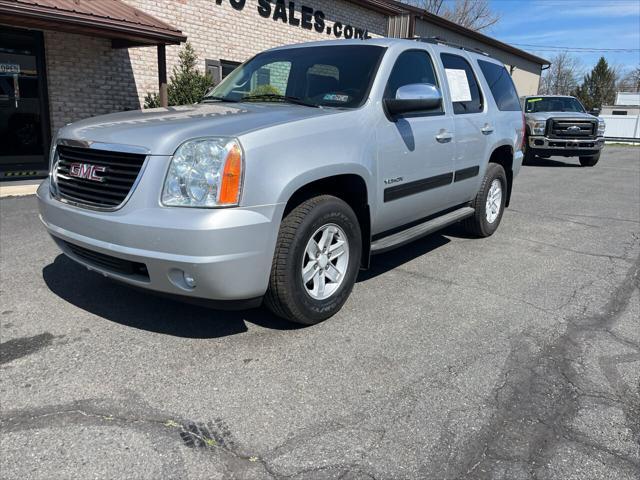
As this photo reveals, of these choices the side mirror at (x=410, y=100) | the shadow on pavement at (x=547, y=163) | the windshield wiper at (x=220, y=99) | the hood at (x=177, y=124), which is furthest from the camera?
the shadow on pavement at (x=547, y=163)

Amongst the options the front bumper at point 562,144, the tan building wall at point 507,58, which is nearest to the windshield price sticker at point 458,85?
the front bumper at point 562,144

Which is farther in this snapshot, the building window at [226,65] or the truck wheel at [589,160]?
the truck wheel at [589,160]

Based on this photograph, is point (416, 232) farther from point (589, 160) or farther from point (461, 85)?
point (589, 160)

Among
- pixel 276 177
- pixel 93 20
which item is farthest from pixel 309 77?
pixel 93 20

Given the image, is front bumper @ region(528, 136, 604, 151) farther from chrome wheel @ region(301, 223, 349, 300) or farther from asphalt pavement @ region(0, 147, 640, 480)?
chrome wheel @ region(301, 223, 349, 300)

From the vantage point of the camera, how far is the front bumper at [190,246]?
9.21ft

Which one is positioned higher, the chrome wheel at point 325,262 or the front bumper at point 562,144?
the front bumper at point 562,144

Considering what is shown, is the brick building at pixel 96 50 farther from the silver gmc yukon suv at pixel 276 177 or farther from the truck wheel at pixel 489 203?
the truck wheel at pixel 489 203

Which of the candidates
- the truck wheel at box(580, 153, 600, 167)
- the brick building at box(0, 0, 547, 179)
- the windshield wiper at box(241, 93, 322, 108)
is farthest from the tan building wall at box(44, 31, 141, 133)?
the truck wheel at box(580, 153, 600, 167)

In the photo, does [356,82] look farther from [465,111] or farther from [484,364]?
[484,364]

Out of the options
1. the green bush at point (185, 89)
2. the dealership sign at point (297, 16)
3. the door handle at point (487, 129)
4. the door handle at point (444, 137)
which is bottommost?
the door handle at point (444, 137)

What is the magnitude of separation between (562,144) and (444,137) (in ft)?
36.5

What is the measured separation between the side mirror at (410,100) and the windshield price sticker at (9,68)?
8915 mm

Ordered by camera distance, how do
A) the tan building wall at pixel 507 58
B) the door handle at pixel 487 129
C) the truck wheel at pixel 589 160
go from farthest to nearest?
the tan building wall at pixel 507 58
the truck wheel at pixel 589 160
the door handle at pixel 487 129
